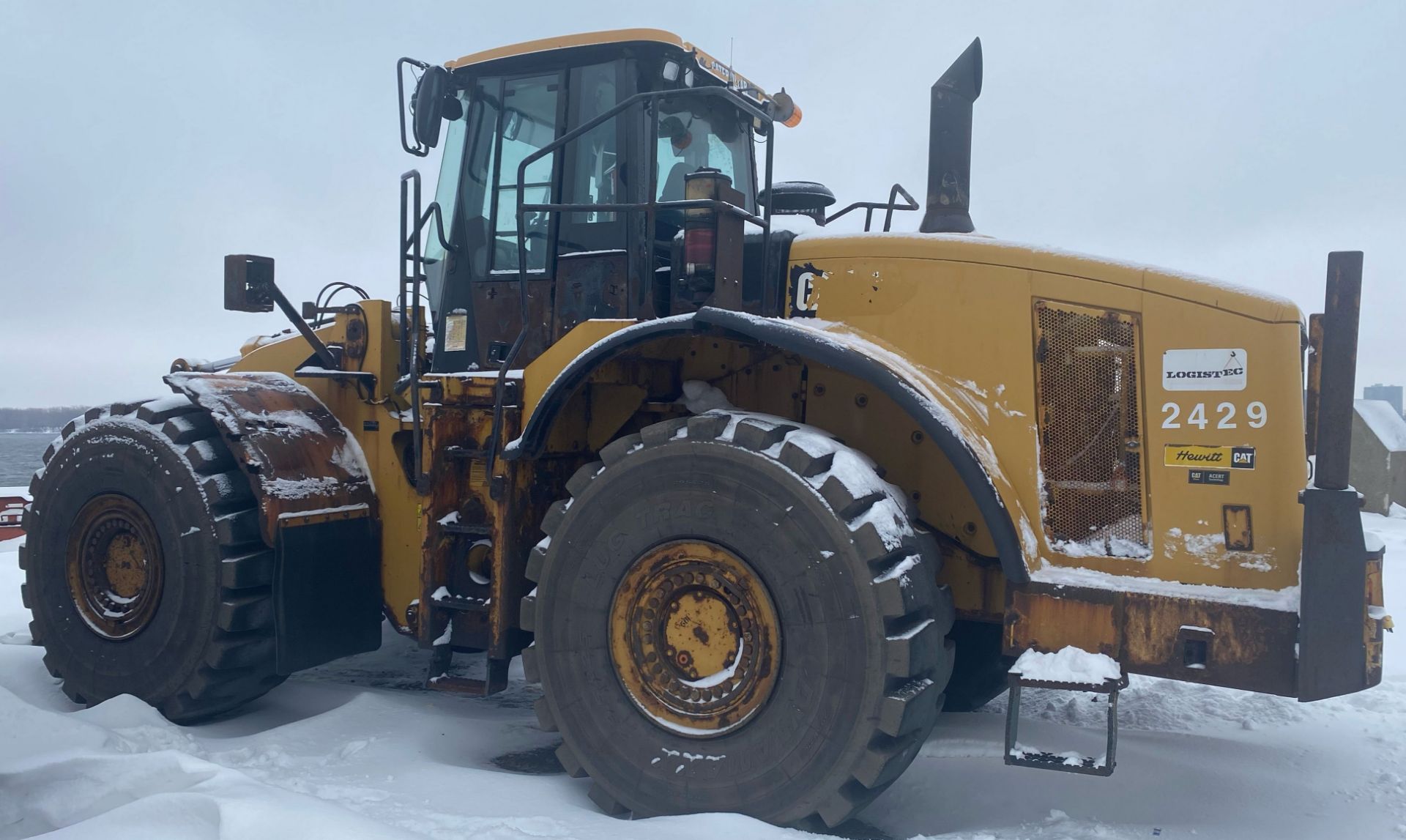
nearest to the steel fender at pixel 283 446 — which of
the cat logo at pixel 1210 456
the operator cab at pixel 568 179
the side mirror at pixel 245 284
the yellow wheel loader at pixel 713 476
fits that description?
the yellow wheel loader at pixel 713 476

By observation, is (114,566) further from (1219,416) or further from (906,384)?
(1219,416)

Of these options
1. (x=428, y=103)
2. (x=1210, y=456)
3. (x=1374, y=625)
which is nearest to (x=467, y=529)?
(x=428, y=103)

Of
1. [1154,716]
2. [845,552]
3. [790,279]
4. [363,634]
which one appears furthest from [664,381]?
[1154,716]

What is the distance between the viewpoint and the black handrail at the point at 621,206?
13.5ft

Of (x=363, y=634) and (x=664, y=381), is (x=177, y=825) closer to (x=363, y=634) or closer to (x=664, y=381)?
(x=363, y=634)

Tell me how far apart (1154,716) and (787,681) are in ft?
8.05

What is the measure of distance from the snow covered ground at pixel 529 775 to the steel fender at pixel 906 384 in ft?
3.30

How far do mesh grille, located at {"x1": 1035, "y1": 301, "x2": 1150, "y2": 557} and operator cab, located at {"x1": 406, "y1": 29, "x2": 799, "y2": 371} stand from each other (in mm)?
1196

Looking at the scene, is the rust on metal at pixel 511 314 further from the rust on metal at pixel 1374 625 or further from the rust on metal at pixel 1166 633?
the rust on metal at pixel 1374 625

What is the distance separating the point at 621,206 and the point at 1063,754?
2495mm

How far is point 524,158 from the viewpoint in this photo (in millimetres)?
4957

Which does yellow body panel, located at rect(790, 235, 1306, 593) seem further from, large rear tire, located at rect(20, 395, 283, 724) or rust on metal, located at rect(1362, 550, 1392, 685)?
large rear tire, located at rect(20, 395, 283, 724)

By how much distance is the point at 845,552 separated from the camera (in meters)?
3.33

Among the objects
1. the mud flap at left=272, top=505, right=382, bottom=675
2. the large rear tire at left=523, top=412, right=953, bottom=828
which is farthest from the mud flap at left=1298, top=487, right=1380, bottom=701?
the mud flap at left=272, top=505, right=382, bottom=675
